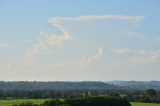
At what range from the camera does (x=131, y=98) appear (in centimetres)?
15338

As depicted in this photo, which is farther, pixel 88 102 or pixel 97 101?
pixel 97 101

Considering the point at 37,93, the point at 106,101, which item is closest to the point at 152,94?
the point at 37,93

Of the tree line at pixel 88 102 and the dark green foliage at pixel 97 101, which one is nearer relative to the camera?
the tree line at pixel 88 102

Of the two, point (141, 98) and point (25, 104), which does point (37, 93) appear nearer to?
point (141, 98)

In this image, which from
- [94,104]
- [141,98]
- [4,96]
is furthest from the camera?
[4,96]

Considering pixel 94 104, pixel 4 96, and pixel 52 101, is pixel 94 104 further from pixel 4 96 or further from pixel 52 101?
pixel 4 96

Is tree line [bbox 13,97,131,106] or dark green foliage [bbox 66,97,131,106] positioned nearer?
tree line [bbox 13,97,131,106]

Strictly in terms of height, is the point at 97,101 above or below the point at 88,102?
above

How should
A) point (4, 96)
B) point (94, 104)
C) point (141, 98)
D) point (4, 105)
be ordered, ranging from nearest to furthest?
point (4, 105) < point (94, 104) < point (141, 98) < point (4, 96)

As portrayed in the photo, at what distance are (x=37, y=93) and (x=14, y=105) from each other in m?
54.0

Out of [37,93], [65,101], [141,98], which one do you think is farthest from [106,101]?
[37,93]

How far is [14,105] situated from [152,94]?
74153mm

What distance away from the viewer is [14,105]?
10850cm

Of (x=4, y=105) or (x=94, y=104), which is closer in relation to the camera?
(x=4, y=105)
